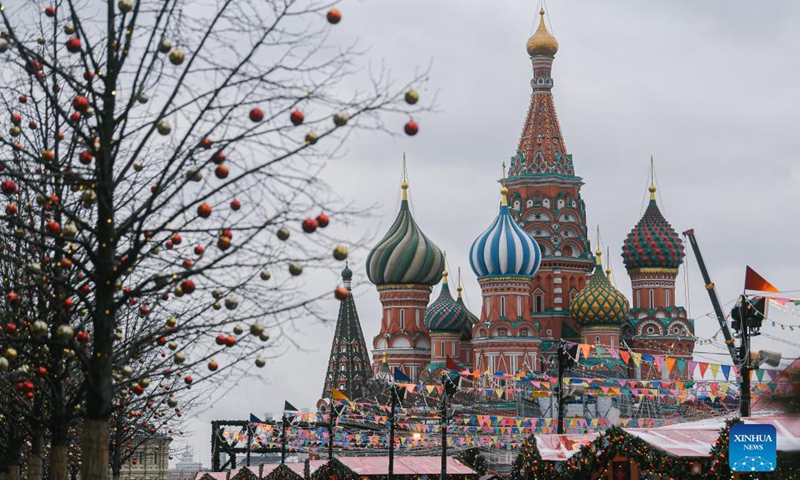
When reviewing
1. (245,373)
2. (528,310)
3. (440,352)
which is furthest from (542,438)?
(440,352)

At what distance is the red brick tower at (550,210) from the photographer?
87.3 m

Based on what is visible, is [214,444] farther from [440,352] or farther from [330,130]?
[330,130]

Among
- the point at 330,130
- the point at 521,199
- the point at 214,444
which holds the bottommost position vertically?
the point at 214,444

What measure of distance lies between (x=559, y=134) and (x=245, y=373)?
7864cm

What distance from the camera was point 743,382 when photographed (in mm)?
20203

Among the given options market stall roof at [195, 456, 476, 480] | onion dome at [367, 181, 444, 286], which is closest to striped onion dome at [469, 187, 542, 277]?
onion dome at [367, 181, 444, 286]

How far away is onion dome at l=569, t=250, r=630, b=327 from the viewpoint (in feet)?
275

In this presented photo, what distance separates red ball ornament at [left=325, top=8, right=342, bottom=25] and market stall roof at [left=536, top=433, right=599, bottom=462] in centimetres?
1378

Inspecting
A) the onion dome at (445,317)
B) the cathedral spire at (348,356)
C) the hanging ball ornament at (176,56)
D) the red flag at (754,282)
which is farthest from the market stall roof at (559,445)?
the cathedral spire at (348,356)

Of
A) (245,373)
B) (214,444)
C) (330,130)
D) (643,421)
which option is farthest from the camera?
(214,444)

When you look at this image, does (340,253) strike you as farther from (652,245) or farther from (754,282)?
(652,245)

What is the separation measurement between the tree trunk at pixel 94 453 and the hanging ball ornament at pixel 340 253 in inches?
96.4

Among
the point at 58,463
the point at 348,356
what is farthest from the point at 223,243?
the point at 348,356

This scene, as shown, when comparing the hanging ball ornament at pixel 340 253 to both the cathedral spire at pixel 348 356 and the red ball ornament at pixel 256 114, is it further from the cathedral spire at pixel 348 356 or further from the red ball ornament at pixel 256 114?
the cathedral spire at pixel 348 356
